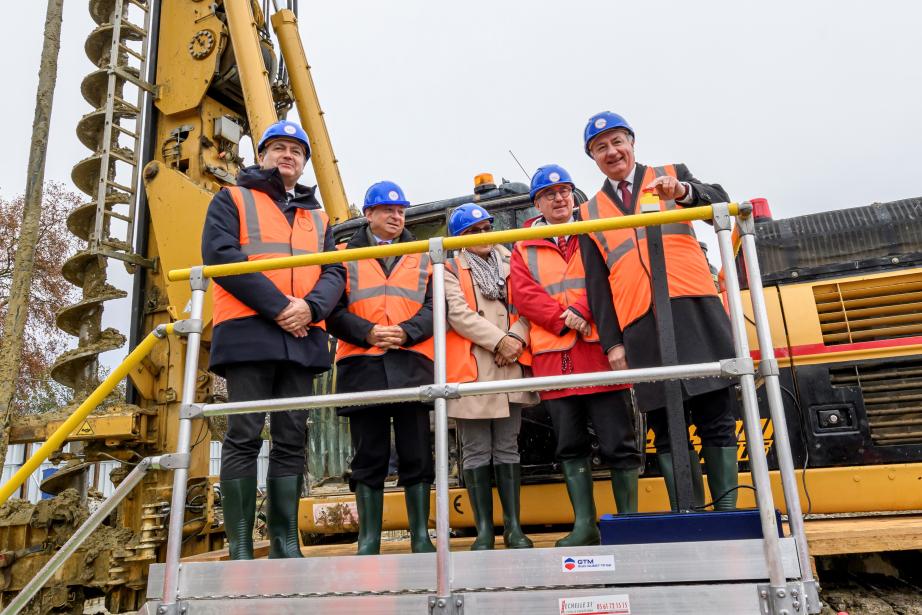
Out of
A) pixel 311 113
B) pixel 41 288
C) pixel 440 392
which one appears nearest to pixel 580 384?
pixel 440 392

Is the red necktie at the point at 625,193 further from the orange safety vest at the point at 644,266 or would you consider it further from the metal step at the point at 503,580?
the metal step at the point at 503,580

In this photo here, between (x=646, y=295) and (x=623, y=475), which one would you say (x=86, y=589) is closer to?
(x=623, y=475)

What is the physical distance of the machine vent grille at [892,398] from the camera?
10.9ft

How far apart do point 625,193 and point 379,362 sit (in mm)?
1348

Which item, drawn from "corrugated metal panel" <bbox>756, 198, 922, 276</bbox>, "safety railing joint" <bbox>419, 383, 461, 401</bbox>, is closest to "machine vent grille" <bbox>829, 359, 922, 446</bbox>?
"corrugated metal panel" <bbox>756, 198, 922, 276</bbox>

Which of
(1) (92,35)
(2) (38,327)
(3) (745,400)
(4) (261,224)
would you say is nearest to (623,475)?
(3) (745,400)

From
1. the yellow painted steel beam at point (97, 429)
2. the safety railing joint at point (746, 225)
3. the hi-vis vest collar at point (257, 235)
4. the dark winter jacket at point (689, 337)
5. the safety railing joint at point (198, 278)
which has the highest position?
the hi-vis vest collar at point (257, 235)

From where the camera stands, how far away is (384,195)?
11.2 feet

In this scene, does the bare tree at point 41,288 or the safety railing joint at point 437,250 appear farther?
the bare tree at point 41,288

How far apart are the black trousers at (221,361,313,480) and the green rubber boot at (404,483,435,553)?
51 centimetres

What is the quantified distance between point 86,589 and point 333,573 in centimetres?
505

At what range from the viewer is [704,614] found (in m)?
1.84

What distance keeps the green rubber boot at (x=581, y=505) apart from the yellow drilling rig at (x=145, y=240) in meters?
3.98

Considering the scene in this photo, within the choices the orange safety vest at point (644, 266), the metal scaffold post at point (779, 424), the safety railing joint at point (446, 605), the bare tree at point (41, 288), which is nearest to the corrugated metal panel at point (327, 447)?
the orange safety vest at point (644, 266)
